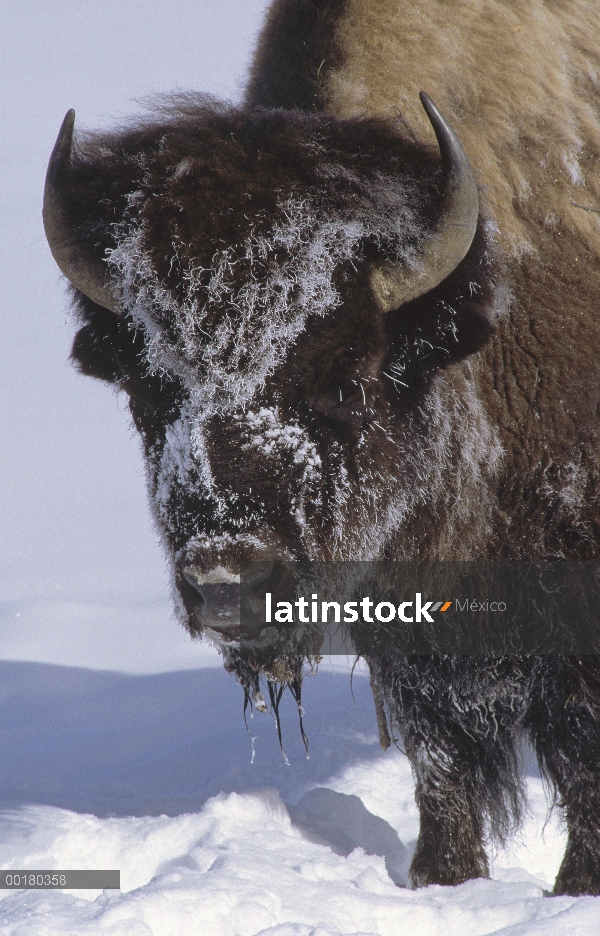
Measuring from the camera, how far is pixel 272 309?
1784 mm

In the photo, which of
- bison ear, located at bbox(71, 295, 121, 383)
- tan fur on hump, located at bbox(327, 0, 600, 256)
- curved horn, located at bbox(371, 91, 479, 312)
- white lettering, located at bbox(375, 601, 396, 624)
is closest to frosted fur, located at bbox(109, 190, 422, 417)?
curved horn, located at bbox(371, 91, 479, 312)

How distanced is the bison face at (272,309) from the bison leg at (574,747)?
2.41ft

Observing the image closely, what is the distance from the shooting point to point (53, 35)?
62.5ft

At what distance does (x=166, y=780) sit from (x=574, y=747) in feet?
5.41

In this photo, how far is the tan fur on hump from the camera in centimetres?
231

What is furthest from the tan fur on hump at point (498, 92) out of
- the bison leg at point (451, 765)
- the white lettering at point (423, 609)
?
the bison leg at point (451, 765)

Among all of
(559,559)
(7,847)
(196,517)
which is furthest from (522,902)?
(7,847)

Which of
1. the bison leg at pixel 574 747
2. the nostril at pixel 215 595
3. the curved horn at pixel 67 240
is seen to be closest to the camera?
the nostril at pixel 215 595

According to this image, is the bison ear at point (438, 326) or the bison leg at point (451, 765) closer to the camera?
the bison ear at point (438, 326)

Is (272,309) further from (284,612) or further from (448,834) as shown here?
(448,834)

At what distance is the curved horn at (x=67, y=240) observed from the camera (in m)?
1.96

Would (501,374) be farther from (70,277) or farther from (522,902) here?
(522,902)

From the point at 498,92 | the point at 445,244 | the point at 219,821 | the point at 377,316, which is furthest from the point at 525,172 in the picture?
the point at 219,821

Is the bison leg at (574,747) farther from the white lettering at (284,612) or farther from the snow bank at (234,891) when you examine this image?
the white lettering at (284,612)
